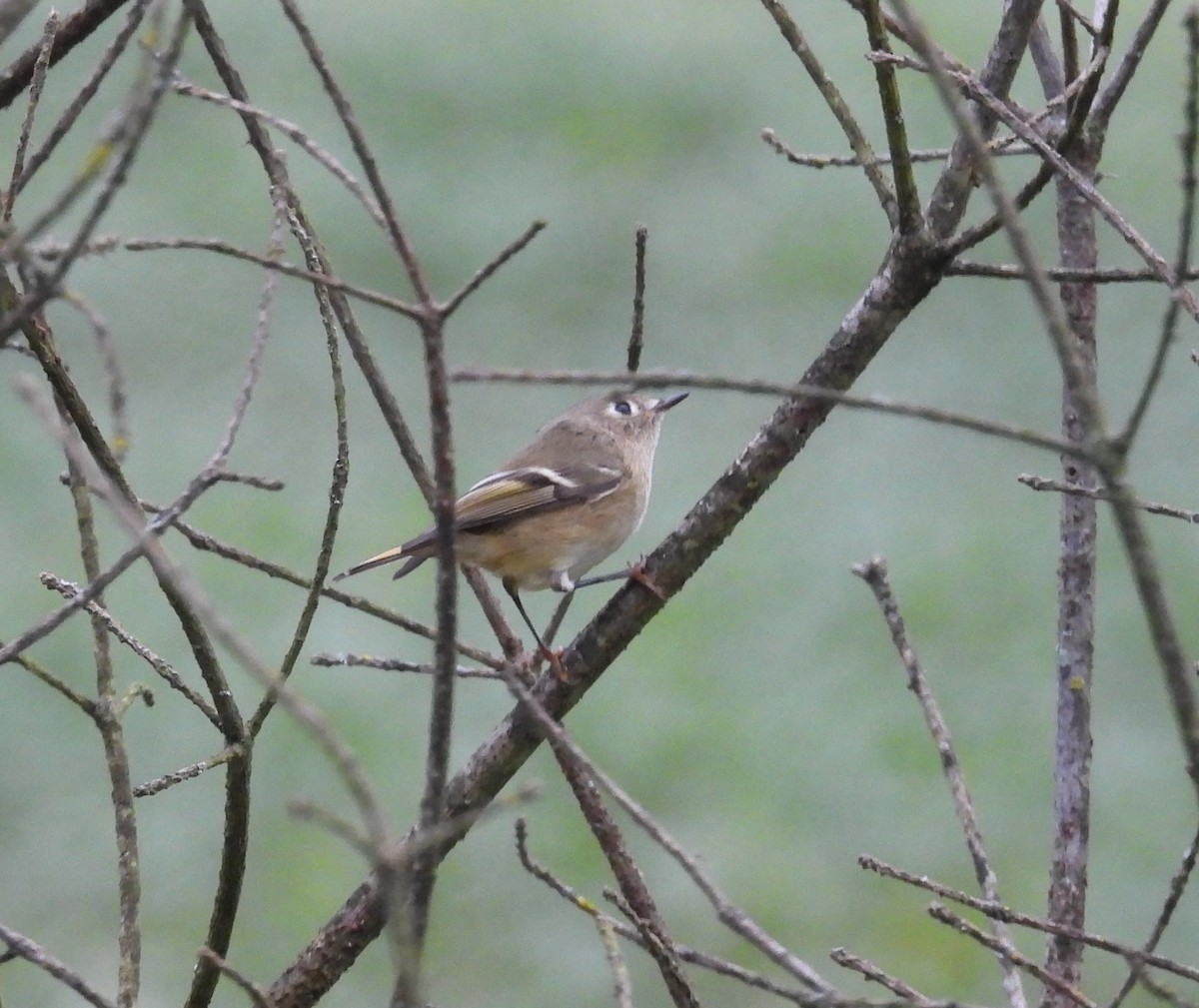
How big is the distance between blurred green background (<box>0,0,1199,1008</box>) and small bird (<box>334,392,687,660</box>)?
1.72 m

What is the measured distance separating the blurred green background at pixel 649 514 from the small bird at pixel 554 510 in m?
1.72

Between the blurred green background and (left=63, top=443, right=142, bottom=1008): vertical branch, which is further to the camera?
the blurred green background

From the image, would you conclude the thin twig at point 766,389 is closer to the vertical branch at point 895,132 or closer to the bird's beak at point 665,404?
the vertical branch at point 895,132

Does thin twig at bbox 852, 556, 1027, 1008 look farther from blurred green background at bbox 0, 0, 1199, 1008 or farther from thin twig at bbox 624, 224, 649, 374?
blurred green background at bbox 0, 0, 1199, 1008

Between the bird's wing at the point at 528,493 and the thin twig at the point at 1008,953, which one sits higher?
the bird's wing at the point at 528,493

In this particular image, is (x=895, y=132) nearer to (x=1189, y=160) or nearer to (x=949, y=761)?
(x=1189, y=160)

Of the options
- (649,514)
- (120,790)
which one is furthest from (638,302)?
(649,514)

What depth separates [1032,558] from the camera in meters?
6.97

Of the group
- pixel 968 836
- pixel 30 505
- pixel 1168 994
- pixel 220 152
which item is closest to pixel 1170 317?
pixel 1168 994

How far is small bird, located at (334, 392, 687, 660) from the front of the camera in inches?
152

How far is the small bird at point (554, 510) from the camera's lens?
387cm

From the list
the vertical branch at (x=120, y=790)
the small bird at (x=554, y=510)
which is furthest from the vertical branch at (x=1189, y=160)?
the small bird at (x=554, y=510)

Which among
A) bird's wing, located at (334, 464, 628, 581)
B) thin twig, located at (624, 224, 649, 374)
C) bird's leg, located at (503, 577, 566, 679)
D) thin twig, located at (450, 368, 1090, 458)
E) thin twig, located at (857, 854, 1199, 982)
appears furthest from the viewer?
bird's wing, located at (334, 464, 628, 581)

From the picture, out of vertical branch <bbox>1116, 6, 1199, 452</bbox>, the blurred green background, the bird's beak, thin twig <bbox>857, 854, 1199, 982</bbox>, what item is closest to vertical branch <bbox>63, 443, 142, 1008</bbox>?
thin twig <bbox>857, 854, 1199, 982</bbox>
